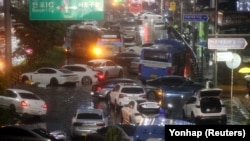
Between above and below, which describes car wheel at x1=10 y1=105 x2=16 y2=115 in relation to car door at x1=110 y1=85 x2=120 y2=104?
above

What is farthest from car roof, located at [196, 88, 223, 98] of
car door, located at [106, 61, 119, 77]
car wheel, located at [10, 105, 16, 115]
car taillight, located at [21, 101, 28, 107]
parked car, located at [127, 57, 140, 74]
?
parked car, located at [127, 57, 140, 74]

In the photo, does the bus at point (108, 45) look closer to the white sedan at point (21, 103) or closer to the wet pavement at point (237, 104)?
the wet pavement at point (237, 104)

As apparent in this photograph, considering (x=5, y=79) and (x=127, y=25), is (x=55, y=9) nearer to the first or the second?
(x=5, y=79)

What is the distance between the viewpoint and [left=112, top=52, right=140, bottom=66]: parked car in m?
54.4

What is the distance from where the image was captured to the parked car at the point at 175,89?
34.8 m

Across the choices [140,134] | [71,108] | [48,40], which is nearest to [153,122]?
[140,134]

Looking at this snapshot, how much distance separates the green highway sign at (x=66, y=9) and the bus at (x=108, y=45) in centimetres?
A: 2601

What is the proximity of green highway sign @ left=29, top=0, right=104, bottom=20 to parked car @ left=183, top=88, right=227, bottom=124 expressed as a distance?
6.53 metres

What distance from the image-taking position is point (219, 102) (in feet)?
95.5

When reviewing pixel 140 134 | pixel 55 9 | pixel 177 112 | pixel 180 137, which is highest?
pixel 55 9

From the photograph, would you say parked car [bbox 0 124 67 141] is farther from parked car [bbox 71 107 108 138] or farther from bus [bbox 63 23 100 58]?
bus [bbox 63 23 100 58]

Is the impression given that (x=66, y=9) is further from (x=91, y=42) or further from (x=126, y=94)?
(x=91, y=42)

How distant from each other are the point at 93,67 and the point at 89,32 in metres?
11.6

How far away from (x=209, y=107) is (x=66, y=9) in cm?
847
